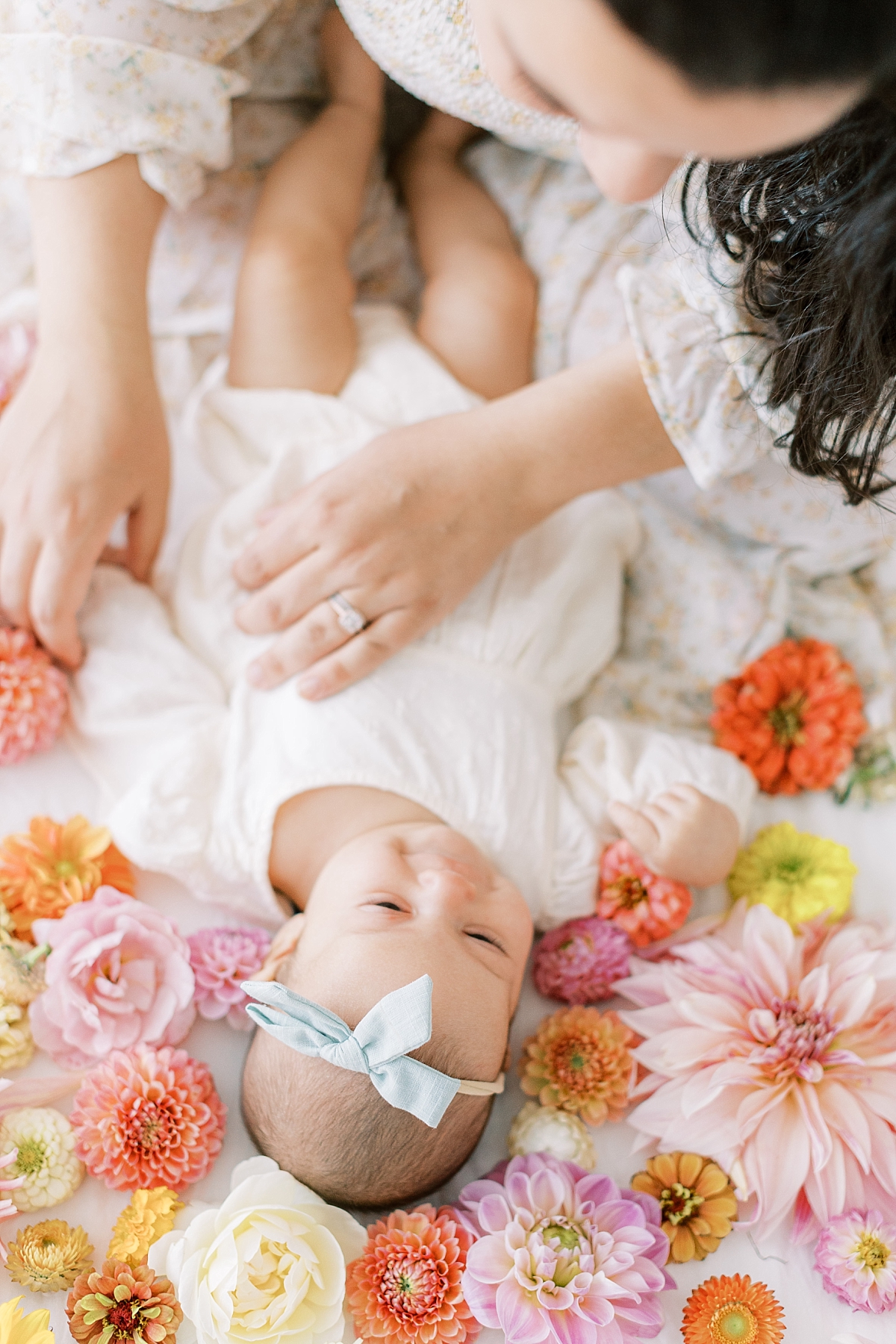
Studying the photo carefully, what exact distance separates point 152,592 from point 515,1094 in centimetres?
66

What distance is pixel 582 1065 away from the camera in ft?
3.09

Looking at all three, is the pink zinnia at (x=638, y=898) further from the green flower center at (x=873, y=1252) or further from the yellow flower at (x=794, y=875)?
the green flower center at (x=873, y=1252)

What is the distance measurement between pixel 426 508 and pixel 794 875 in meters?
0.54

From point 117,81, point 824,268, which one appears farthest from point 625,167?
point 117,81

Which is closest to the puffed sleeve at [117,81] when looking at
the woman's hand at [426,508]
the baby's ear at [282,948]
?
the woman's hand at [426,508]

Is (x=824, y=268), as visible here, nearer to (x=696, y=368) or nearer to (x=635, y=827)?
(x=696, y=368)

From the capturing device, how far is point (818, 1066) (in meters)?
0.88

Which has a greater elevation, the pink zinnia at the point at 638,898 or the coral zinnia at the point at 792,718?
the coral zinnia at the point at 792,718

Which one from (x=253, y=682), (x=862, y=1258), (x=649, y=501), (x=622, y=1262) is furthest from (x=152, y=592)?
(x=862, y=1258)

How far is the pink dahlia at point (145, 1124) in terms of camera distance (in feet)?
2.79

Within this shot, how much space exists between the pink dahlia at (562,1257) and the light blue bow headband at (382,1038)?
11 cm

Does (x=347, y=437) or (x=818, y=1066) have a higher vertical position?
(x=347, y=437)

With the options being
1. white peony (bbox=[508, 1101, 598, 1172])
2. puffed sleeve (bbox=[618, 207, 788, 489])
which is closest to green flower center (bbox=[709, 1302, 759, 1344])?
white peony (bbox=[508, 1101, 598, 1172])

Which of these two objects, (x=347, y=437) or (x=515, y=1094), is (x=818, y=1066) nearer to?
(x=515, y=1094)
